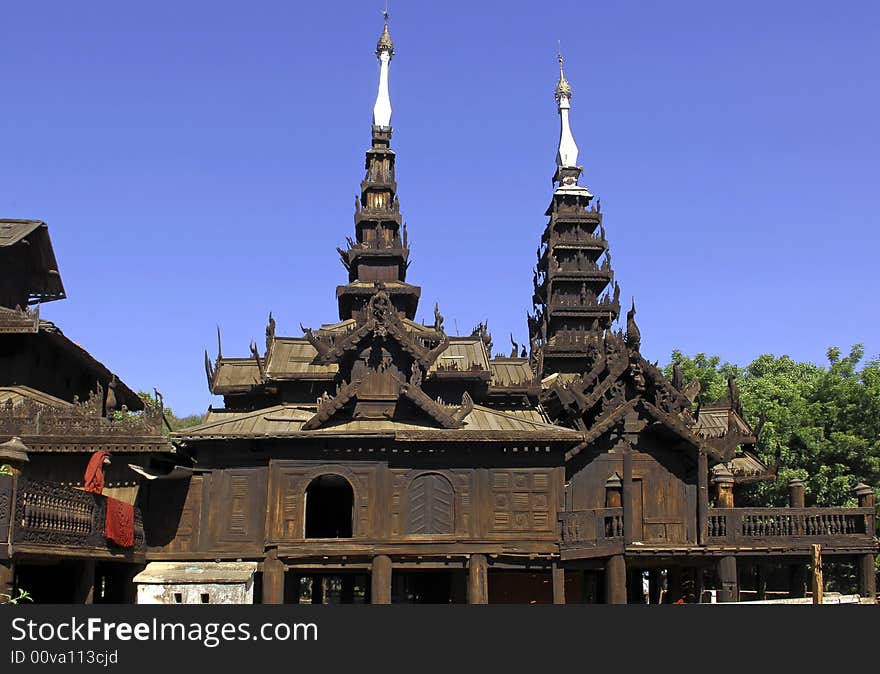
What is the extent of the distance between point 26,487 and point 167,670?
887cm

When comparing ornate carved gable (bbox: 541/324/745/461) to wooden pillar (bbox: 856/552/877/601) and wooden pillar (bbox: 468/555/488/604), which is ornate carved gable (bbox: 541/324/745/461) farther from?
wooden pillar (bbox: 856/552/877/601)

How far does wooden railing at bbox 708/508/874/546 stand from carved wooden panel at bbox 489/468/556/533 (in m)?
4.42

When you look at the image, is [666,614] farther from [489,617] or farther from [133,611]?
[133,611]

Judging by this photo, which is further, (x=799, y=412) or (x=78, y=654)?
(x=799, y=412)

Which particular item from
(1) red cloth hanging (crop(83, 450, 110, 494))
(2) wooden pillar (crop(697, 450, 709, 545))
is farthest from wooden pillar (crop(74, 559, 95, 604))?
(2) wooden pillar (crop(697, 450, 709, 545))

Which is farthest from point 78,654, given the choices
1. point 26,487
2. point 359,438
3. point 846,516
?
point 846,516

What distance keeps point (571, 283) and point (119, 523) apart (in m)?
30.1

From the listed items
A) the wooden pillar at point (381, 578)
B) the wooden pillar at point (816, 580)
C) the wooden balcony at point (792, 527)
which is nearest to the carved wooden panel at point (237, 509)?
the wooden pillar at point (381, 578)

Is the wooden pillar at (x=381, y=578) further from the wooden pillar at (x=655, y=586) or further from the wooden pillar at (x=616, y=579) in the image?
the wooden pillar at (x=655, y=586)

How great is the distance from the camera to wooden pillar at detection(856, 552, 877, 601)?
26.5m

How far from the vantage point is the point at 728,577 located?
27.7 m

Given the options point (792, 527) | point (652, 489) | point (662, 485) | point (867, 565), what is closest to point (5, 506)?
point (652, 489)

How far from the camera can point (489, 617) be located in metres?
14.7

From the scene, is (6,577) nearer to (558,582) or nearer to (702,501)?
(558,582)
